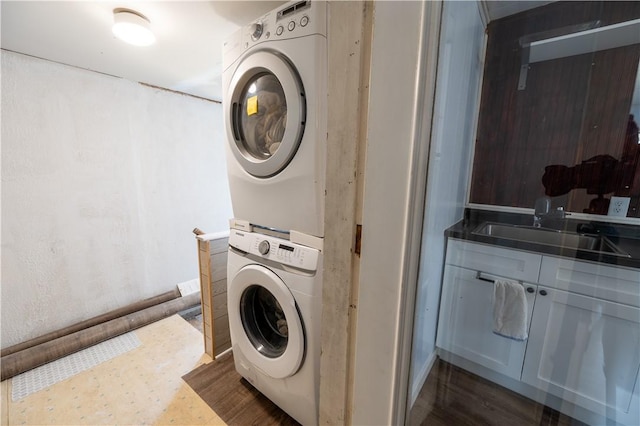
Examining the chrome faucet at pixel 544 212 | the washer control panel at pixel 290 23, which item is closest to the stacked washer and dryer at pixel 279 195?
the washer control panel at pixel 290 23

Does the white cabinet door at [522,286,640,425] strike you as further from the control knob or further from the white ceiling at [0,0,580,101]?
the control knob

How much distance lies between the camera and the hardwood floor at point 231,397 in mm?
1284

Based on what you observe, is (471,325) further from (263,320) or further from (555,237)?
(263,320)

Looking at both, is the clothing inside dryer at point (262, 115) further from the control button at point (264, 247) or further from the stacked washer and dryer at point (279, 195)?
the control button at point (264, 247)

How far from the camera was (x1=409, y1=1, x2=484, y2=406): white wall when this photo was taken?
553mm

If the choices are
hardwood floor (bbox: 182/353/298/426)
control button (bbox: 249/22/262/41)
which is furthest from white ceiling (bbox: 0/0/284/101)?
hardwood floor (bbox: 182/353/298/426)

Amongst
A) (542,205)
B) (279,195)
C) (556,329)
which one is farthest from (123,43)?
(556,329)

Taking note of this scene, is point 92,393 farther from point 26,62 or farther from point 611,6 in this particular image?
point 611,6

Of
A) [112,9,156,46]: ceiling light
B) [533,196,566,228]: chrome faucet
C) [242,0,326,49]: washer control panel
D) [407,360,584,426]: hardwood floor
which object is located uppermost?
[112,9,156,46]: ceiling light

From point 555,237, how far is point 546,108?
709 millimetres

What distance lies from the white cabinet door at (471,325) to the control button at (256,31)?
150 cm

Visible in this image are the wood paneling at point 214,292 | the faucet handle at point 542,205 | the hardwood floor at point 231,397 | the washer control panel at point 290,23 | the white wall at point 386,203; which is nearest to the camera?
the white wall at point 386,203

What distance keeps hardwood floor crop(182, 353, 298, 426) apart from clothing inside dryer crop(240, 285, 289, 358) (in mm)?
342

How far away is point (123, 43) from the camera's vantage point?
4.85ft
